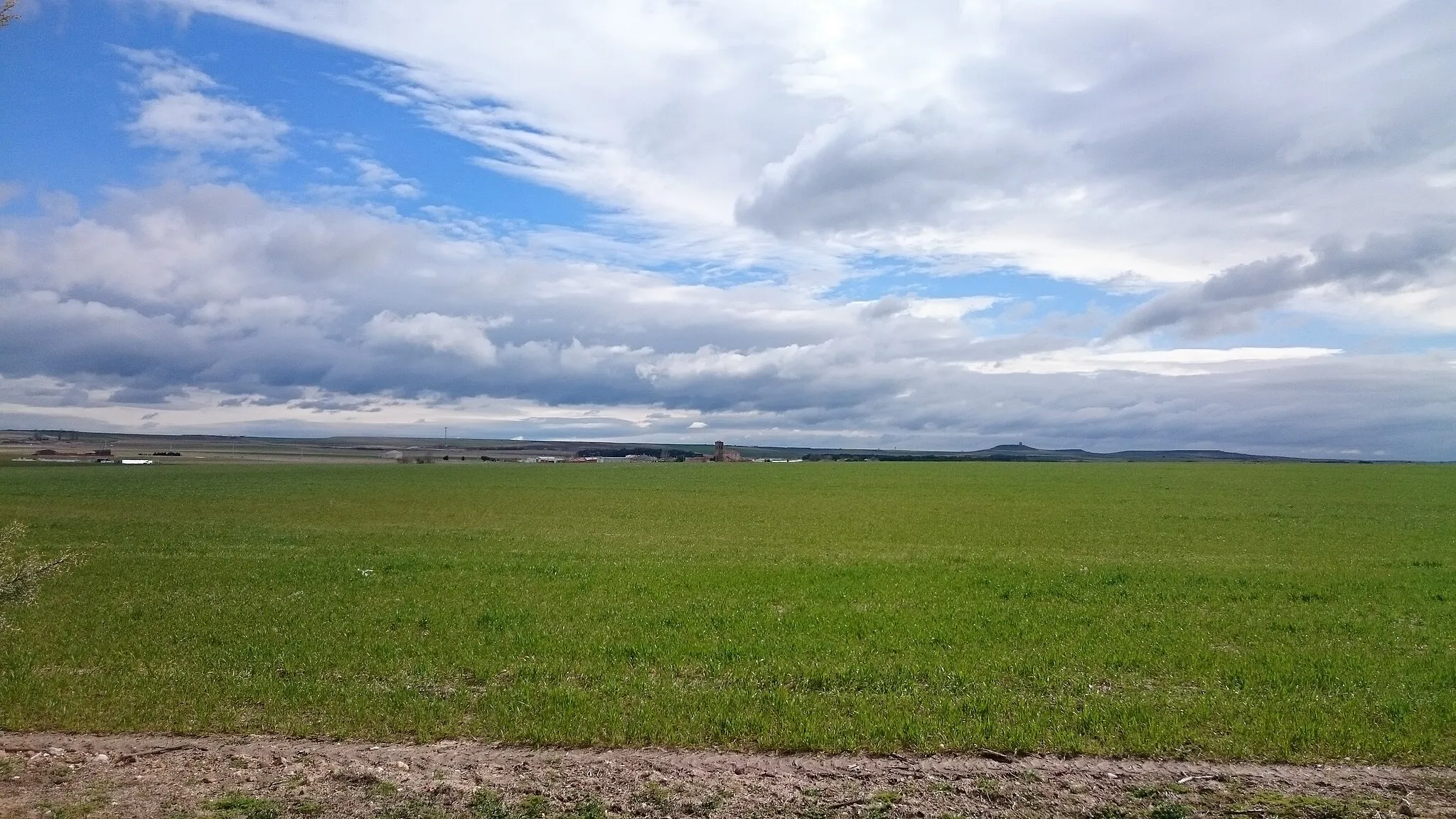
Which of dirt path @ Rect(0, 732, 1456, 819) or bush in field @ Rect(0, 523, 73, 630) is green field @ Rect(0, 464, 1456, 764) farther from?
bush in field @ Rect(0, 523, 73, 630)

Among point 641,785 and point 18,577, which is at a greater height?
point 18,577

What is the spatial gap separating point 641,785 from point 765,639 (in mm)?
6352

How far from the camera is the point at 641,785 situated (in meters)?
8.14

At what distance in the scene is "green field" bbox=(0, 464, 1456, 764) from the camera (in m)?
9.95

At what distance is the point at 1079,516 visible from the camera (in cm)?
4450

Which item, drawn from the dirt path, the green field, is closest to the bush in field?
the dirt path

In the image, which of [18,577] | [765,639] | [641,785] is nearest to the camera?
[641,785]

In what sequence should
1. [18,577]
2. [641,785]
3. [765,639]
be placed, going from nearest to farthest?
[641,785]
[18,577]
[765,639]

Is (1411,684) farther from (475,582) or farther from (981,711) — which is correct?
(475,582)

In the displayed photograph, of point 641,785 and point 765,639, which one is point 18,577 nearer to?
point 641,785

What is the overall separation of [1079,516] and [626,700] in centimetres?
3821

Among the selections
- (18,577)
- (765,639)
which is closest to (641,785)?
(18,577)

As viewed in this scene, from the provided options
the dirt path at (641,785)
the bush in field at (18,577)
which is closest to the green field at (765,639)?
the dirt path at (641,785)

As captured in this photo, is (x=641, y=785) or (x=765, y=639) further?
(x=765, y=639)
